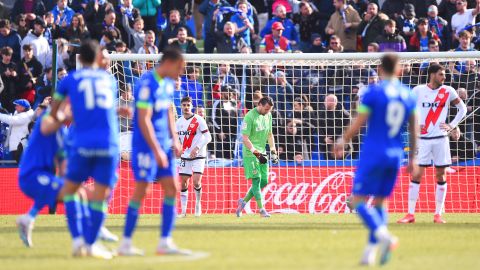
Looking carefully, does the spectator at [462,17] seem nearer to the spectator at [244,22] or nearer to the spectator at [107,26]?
the spectator at [244,22]

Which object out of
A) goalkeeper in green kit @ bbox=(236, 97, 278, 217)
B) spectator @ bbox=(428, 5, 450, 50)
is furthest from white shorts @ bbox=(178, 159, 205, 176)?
spectator @ bbox=(428, 5, 450, 50)

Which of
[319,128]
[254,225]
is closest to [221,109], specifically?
Result: [319,128]

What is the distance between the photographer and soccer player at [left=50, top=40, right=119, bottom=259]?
11320 millimetres

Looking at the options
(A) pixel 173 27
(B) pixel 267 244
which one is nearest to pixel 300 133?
(A) pixel 173 27

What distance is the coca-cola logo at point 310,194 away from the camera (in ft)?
72.6

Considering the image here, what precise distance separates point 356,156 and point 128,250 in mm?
11225

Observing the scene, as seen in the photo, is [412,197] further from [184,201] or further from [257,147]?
[184,201]

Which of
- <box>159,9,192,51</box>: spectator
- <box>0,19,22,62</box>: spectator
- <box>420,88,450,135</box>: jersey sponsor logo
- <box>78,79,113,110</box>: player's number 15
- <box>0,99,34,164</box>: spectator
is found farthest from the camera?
<box>0,19,22,62</box>: spectator

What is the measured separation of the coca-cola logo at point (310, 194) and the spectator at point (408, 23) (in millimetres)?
4941

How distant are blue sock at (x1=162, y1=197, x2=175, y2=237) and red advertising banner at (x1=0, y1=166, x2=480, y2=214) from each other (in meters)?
10.1

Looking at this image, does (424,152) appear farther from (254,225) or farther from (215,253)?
(215,253)

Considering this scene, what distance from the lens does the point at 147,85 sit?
39.4ft

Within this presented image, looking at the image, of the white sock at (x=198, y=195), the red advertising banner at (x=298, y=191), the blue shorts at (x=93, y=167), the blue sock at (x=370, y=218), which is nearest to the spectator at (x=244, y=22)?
the red advertising banner at (x=298, y=191)

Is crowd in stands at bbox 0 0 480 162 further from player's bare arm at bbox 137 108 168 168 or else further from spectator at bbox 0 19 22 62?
player's bare arm at bbox 137 108 168 168
